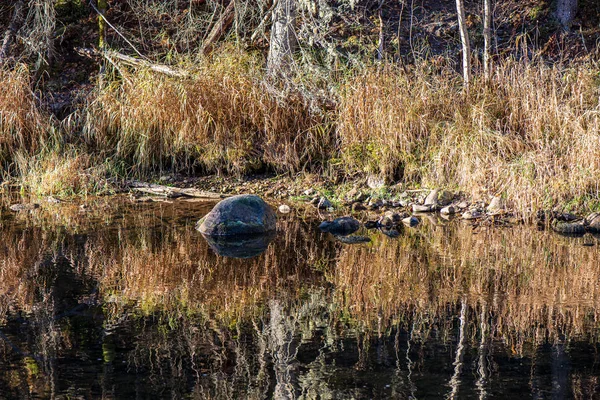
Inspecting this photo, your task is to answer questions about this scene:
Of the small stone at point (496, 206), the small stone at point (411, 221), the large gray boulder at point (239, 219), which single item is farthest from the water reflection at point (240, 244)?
the small stone at point (496, 206)

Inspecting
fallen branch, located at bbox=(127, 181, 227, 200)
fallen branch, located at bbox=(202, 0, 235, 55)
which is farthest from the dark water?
fallen branch, located at bbox=(202, 0, 235, 55)

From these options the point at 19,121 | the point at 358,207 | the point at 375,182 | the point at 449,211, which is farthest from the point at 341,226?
the point at 19,121

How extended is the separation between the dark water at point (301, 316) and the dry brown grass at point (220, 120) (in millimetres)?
2846

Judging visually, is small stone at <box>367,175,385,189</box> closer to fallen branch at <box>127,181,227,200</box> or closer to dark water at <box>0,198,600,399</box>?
fallen branch at <box>127,181,227,200</box>

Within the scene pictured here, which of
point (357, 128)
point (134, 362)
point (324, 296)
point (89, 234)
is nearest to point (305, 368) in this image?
point (134, 362)

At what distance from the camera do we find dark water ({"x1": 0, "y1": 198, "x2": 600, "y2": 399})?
4.30 meters

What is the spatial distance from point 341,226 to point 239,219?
112cm

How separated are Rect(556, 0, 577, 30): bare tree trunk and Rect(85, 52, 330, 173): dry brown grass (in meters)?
8.23

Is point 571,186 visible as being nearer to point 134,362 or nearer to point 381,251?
point 381,251

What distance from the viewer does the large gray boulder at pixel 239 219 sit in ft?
28.2

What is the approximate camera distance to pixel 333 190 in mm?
10953

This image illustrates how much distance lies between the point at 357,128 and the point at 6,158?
207 inches

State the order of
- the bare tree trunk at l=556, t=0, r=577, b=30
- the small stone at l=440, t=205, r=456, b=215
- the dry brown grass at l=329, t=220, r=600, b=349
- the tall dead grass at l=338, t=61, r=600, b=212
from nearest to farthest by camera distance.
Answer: the dry brown grass at l=329, t=220, r=600, b=349 → the tall dead grass at l=338, t=61, r=600, b=212 → the small stone at l=440, t=205, r=456, b=215 → the bare tree trunk at l=556, t=0, r=577, b=30

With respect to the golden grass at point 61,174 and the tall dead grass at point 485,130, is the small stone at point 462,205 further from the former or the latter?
Result: the golden grass at point 61,174
